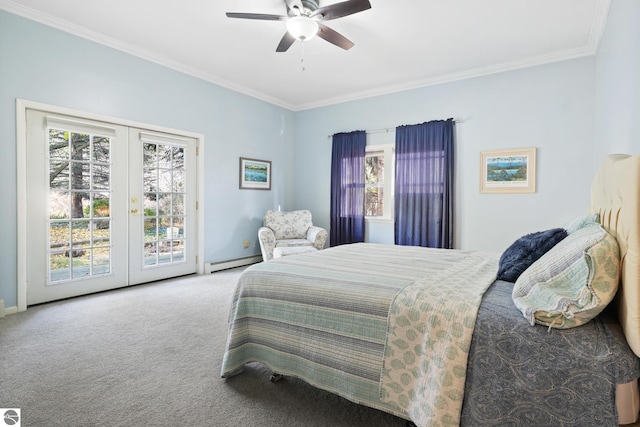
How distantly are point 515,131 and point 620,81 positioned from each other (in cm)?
174

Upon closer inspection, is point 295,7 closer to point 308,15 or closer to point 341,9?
point 308,15

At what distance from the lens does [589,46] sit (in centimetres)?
362

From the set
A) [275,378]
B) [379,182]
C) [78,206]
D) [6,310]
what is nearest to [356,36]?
[379,182]

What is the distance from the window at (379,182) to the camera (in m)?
5.12

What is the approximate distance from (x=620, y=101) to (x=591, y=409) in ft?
7.74

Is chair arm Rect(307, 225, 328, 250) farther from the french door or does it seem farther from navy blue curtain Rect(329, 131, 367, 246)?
the french door

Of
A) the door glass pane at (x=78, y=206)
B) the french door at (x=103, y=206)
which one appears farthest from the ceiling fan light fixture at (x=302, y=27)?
the door glass pane at (x=78, y=206)

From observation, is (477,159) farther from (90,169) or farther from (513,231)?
(90,169)

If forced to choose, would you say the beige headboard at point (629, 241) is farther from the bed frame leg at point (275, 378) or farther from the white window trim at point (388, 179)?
the white window trim at point (388, 179)

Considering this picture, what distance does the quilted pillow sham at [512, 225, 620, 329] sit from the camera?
3.53 feet

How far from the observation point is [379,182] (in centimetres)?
525

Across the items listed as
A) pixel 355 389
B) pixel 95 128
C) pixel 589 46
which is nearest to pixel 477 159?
pixel 589 46

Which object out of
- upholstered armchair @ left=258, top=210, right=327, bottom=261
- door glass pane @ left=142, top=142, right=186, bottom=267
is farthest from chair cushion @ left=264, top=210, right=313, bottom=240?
door glass pane @ left=142, top=142, right=186, bottom=267

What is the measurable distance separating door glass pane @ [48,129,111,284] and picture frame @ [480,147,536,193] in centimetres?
458
